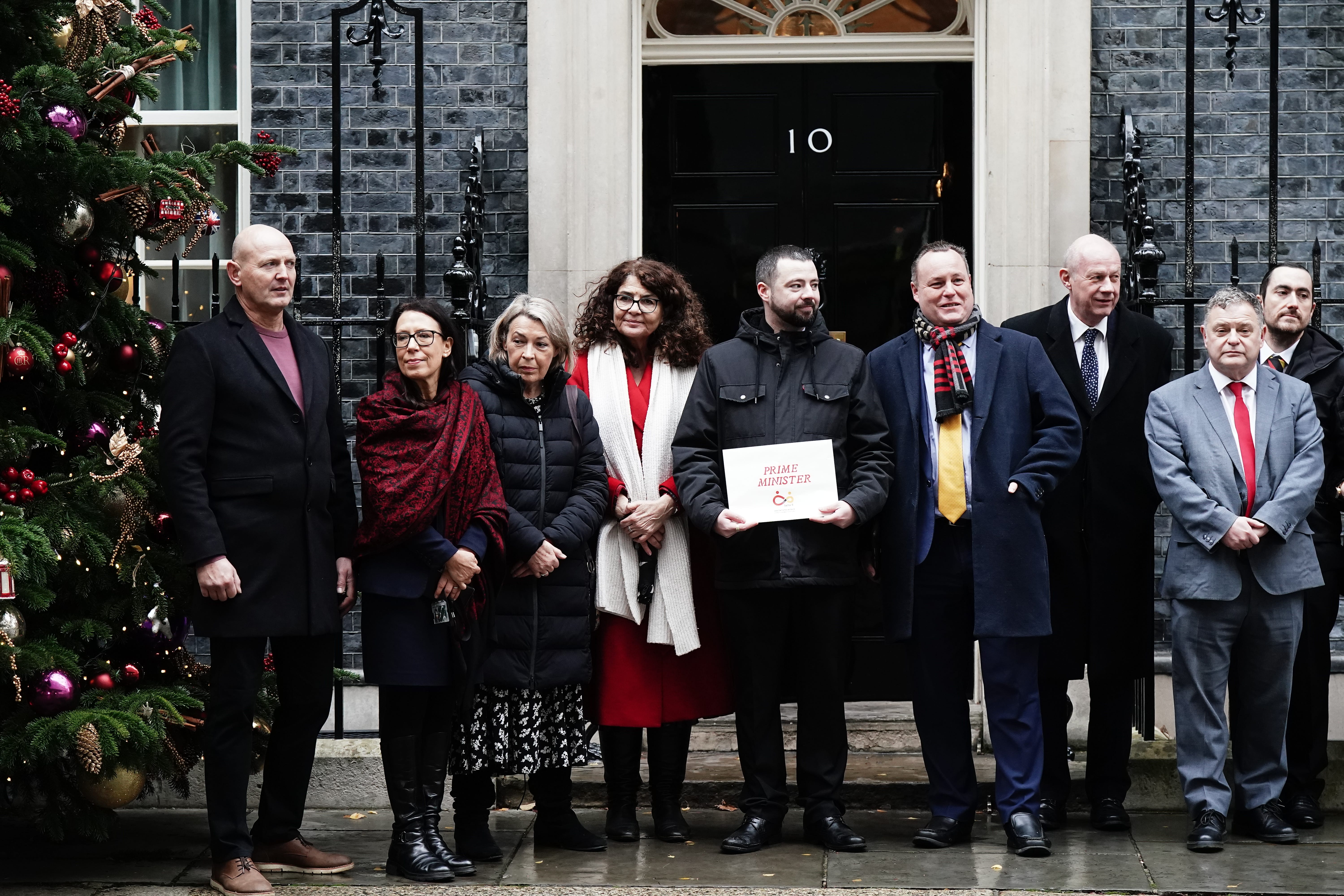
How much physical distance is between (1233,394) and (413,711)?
9.76ft

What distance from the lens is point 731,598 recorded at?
5.80 m

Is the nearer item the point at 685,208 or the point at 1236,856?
the point at 1236,856

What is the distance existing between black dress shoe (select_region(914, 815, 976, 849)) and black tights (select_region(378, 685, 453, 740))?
5.49 ft

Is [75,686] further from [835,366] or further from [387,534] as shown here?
[835,366]

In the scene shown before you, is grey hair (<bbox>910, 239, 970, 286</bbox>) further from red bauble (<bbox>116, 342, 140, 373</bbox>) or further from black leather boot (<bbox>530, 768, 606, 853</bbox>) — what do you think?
red bauble (<bbox>116, 342, 140, 373</bbox>)

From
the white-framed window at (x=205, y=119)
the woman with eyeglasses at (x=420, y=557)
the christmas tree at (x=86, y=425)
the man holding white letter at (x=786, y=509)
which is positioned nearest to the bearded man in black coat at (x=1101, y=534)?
the man holding white letter at (x=786, y=509)

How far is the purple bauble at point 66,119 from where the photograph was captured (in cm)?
545

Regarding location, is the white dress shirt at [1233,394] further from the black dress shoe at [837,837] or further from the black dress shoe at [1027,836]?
the black dress shoe at [837,837]

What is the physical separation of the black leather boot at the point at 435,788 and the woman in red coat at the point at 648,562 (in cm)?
60

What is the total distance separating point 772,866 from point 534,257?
10.6 feet

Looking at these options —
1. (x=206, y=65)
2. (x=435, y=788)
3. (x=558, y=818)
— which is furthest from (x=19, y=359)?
(x=206, y=65)

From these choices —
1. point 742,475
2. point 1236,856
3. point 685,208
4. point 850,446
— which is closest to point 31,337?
point 742,475

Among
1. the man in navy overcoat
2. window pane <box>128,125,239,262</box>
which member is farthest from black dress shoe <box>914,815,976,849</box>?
window pane <box>128,125,239,262</box>

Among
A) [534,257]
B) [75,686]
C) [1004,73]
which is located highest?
[1004,73]
